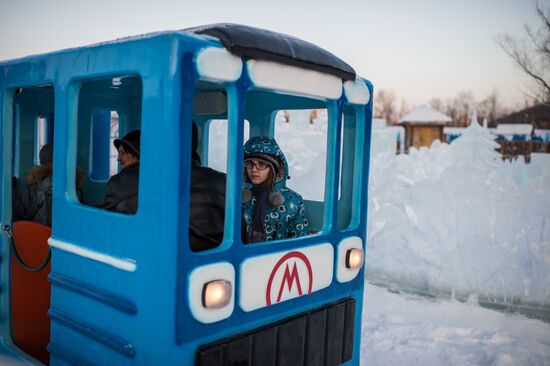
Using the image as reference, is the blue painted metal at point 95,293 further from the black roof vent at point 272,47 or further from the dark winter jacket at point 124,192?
the black roof vent at point 272,47

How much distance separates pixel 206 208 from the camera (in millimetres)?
2502

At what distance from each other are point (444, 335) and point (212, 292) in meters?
3.86

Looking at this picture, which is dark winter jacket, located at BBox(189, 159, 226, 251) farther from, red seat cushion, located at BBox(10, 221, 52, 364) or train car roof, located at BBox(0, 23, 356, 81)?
red seat cushion, located at BBox(10, 221, 52, 364)

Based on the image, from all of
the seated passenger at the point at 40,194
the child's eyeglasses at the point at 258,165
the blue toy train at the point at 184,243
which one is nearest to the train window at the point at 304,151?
the seated passenger at the point at 40,194

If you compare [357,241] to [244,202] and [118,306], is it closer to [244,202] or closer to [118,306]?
[244,202]

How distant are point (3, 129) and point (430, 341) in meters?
4.43

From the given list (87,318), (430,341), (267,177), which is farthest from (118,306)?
(430,341)

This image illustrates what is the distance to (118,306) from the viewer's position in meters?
2.24

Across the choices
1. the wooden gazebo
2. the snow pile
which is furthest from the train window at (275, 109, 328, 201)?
the wooden gazebo

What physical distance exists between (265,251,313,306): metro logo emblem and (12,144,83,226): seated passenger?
2050mm

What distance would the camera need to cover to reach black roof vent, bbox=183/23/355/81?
85.5 inches

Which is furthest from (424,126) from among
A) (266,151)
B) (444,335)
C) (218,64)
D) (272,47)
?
(218,64)

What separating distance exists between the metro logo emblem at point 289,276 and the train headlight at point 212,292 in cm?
28

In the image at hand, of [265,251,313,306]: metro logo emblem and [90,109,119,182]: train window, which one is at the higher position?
[90,109,119,182]: train window
